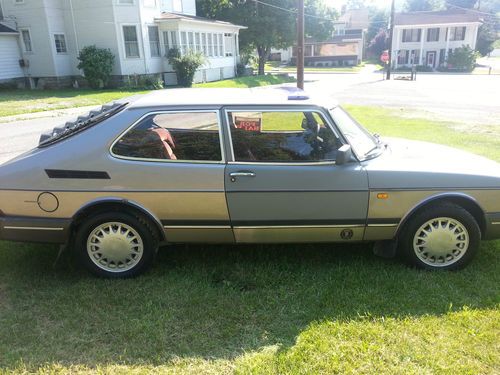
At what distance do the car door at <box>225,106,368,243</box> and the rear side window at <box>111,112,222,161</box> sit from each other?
0.53ft

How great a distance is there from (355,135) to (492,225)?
4.72 ft

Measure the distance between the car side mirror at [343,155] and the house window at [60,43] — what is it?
1073 inches

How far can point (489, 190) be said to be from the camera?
12.7ft

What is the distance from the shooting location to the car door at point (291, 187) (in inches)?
150

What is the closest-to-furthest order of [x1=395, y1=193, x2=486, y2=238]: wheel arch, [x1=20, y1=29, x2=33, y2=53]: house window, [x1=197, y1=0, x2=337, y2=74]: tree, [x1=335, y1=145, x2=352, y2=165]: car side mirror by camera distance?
[x1=335, y1=145, x2=352, y2=165]: car side mirror, [x1=395, y1=193, x2=486, y2=238]: wheel arch, [x1=20, y1=29, x2=33, y2=53]: house window, [x1=197, y1=0, x2=337, y2=74]: tree

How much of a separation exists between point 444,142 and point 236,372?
892 centimetres

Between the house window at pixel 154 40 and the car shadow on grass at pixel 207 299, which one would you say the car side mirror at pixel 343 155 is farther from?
the house window at pixel 154 40

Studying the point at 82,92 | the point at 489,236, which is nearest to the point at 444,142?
the point at 489,236

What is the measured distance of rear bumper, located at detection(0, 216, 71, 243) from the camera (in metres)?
3.87

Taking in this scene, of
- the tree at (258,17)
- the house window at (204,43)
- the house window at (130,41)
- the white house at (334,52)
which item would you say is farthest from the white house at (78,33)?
the white house at (334,52)

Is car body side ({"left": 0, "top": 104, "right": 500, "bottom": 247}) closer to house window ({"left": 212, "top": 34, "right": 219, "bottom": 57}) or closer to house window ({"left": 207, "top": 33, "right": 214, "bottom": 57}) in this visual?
house window ({"left": 207, "top": 33, "right": 214, "bottom": 57})

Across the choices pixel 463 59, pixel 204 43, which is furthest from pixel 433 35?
pixel 204 43

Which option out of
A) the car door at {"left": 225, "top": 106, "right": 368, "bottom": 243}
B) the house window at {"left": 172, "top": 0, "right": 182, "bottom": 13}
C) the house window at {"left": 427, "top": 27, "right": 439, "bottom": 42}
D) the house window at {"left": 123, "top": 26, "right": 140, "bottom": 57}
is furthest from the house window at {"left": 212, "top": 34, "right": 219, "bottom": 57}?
the house window at {"left": 427, "top": 27, "right": 439, "bottom": 42}

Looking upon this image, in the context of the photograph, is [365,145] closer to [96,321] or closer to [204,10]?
[96,321]
